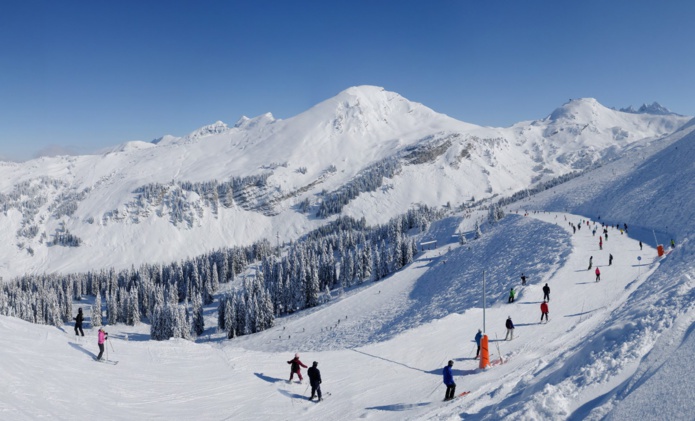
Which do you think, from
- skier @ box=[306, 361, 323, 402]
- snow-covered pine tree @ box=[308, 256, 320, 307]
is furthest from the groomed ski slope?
snow-covered pine tree @ box=[308, 256, 320, 307]

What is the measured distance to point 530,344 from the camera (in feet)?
68.2

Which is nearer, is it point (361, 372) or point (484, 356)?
point (484, 356)

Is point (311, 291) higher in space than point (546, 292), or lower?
lower

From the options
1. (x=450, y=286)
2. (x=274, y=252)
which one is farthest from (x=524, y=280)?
(x=274, y=252)

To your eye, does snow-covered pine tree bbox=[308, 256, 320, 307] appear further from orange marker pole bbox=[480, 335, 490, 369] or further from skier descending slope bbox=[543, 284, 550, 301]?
orange marker pole bbox=[480, 335, 490, 369]

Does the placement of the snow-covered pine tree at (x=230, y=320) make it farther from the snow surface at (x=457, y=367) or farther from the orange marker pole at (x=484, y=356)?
the orange marker pole at (x=484, y=356)

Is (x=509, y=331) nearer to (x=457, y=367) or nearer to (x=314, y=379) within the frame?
(x=457, y=367)

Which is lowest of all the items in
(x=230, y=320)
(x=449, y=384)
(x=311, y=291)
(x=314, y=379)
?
(x=230, y=320)

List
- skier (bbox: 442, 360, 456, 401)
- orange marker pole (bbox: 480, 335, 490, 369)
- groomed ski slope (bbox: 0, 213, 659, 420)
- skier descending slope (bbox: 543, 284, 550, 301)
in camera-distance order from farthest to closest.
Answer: skier descending slope (bbox: 543, 284, 550, 301)
orange marker pole (bbox: 480, 335, 490, 369)
skier (bbox: 442, 360, 456, 401)
groomed ski slope (bbox: 0, 213, 659, 420)

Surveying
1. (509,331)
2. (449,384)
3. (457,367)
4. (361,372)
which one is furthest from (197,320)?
(449,384)

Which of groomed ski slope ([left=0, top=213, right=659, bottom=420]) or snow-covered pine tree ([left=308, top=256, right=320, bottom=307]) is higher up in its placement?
groomed ski slope ([left=0, top=213, right=659, bottom=420])

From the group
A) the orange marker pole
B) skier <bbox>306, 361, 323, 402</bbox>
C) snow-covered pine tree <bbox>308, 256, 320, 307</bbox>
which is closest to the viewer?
skier <bbox>306, 361, 323, 402</bbox>

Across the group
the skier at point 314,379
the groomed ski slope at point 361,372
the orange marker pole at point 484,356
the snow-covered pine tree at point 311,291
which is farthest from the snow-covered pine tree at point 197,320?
the orange marker pole at point 484,356

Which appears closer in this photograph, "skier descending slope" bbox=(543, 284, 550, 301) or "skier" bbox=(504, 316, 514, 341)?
"skier" bbox=(504, 316, 514, 341)
